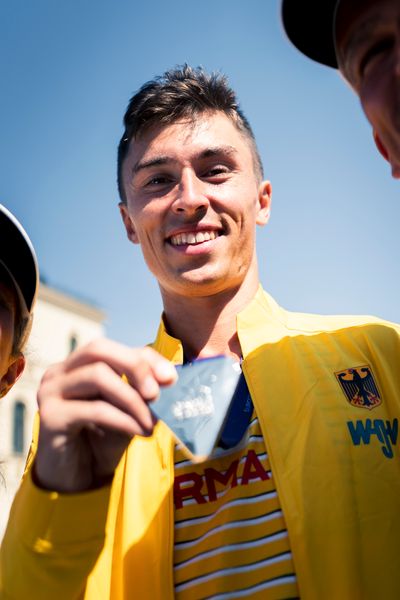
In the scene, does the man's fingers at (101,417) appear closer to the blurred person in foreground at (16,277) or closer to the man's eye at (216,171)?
the blurred person in foreground at (16,277)

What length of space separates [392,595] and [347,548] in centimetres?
17

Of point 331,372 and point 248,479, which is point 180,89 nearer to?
point 331,372

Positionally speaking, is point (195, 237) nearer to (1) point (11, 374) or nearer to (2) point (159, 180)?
(2) point (159, 180)

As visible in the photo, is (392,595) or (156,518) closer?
(392,595)

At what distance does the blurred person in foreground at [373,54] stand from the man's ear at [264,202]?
1.00m

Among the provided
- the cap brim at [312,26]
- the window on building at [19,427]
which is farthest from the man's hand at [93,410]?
the window on building at [19,427]

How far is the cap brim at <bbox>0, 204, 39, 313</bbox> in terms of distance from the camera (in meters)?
2.35

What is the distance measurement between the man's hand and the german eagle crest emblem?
93cm

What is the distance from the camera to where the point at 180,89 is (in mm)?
2787

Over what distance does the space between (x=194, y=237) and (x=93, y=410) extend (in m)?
1.22

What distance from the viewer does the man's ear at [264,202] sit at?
2.83 metres

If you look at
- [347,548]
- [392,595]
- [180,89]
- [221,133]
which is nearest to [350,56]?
[221,133]

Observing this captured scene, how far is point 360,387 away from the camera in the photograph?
6.81 feet

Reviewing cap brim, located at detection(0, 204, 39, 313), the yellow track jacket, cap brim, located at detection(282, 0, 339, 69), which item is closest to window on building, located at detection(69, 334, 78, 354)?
cap brim, located at detection(0, 204, 39, 313)
